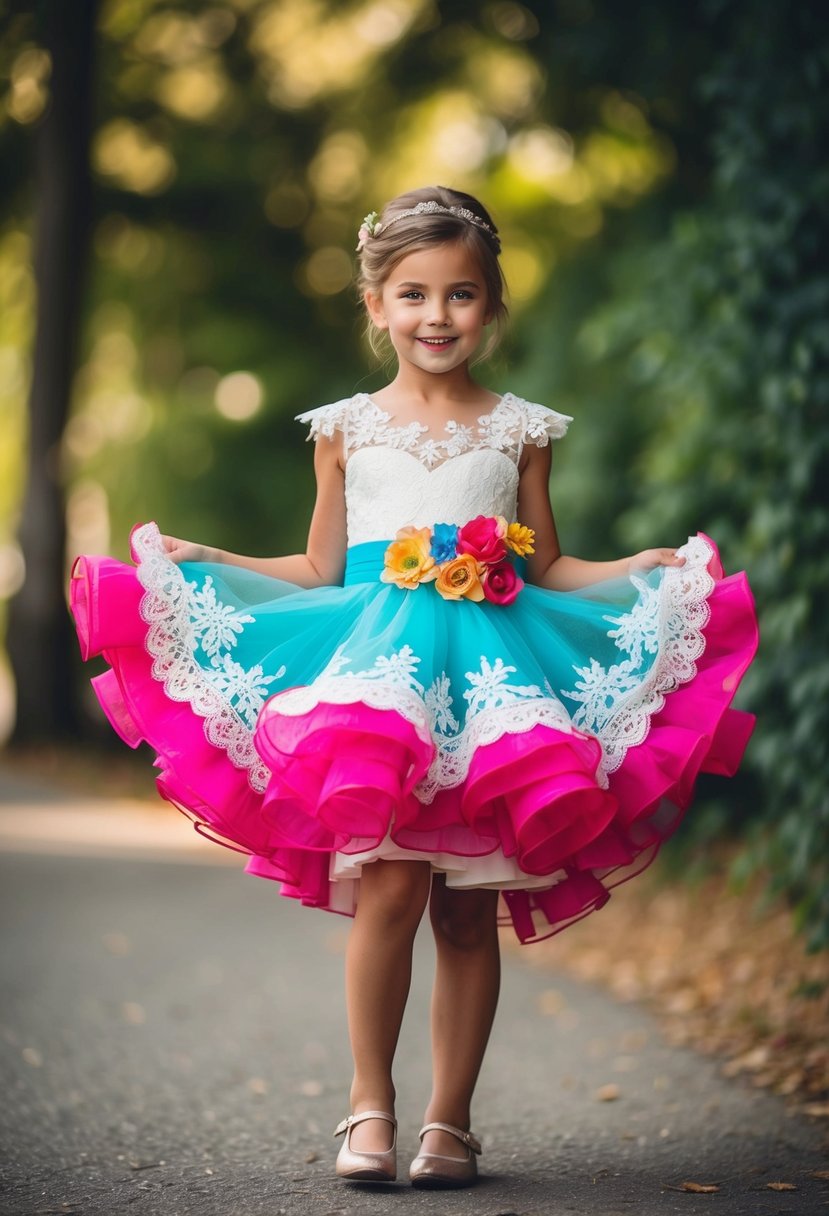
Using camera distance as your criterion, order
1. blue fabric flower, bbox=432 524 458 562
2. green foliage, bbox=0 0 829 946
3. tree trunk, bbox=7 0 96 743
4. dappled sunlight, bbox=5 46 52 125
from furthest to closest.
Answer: tree trunk, bbox=7 0 96 743, dappled sunlight, bbox=5 46 52 125, green foliage, bbox=0 0 829 946, blue fabric flower, bbox=432 524 458 562

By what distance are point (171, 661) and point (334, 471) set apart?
0.62m

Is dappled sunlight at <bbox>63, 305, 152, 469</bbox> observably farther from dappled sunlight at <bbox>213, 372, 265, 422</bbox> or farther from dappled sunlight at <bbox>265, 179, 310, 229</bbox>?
dappled sunlight at <bbox>265, 179, 310, 229</bbox>

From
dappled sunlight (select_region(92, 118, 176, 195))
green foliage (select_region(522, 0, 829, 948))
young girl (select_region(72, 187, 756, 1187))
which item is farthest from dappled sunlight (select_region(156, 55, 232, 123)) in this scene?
young girl (select_region(72, 187, 756, 1187))

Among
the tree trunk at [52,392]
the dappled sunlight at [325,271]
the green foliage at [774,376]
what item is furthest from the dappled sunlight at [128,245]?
the green foliage at [774,376]

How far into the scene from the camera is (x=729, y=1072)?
4129mm

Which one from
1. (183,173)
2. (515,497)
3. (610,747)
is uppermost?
(183,173)

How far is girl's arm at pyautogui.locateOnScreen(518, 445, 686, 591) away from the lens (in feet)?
10.6

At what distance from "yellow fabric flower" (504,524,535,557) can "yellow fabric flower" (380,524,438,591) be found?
200 millimetres

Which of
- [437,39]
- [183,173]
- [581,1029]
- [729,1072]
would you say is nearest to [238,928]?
[581,1029]

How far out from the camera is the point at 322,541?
130 inches

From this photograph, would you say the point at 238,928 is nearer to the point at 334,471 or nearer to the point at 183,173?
the point at 334,471

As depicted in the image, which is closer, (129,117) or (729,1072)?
(729,1072)

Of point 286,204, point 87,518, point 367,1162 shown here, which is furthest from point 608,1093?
point 87,518

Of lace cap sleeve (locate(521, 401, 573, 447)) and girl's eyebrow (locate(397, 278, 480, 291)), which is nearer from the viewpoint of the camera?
girl's eyebrow (locate(397, 278, 480, 291))
